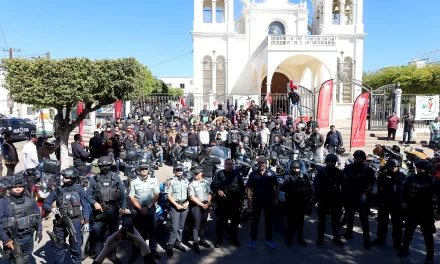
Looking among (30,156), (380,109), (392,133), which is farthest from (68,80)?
(380,109)

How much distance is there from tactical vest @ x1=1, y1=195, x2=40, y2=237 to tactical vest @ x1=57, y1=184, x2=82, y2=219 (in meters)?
0.40

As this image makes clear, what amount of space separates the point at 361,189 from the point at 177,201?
3.35m

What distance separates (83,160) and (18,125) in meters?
15.5

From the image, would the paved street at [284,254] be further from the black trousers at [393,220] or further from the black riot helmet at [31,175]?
the black riot helmet at [31,175]

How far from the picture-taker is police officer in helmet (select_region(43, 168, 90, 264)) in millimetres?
4641

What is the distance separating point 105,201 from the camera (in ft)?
16.7

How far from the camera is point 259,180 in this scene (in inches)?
225

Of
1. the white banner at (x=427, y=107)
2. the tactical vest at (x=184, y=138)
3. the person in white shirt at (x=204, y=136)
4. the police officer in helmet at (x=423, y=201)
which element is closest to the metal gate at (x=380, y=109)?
the white banner at (x=427, y=107)

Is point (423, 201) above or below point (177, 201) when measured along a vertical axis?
above

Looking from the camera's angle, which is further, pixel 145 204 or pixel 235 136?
pixel 235 136

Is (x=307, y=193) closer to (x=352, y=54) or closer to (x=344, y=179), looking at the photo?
(x=344, y=179)

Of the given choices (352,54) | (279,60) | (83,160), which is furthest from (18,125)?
(352,54)

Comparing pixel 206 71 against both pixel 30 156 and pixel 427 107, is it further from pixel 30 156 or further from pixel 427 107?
pixel 30 156

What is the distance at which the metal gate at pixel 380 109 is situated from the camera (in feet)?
56.9
